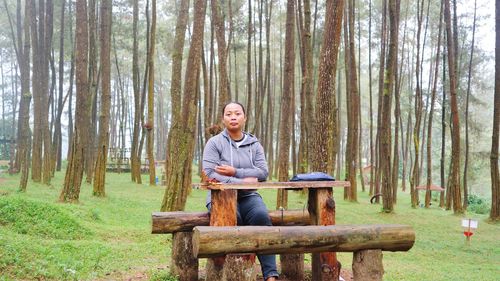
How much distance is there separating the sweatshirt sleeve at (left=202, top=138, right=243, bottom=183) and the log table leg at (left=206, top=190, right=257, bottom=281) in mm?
191

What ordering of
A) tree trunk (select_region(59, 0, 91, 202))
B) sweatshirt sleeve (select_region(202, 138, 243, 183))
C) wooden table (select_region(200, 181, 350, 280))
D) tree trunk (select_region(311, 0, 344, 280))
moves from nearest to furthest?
1. wooden table (select_region(200, 181, 350, 280))
2. sweatshirt sleeve (select_region(202, 138, 243, 183))
3. tree trunk (select_region(311, 0, 344, 280))
4. tree trunk (select_region(59, 0, 91, 202))

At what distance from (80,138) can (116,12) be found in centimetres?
1506

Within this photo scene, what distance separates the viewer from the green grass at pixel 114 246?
17.2ft

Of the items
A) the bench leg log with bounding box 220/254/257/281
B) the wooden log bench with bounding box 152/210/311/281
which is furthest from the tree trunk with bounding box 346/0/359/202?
the bench leg log with bounding box 220/254/257/281

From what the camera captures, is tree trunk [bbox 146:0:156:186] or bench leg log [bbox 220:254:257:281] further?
tree trunk [bbox 146:0:156:186]

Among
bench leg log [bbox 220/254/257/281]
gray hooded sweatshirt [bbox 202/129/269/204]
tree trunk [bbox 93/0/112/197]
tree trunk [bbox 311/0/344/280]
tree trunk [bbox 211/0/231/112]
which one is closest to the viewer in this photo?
bench leg log [bbox 220/254/257/281]

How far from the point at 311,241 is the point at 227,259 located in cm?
75

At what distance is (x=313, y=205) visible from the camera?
463 cm

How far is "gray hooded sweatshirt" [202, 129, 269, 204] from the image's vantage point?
14.3ft

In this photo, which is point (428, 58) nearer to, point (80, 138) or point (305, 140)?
point (305, 140)

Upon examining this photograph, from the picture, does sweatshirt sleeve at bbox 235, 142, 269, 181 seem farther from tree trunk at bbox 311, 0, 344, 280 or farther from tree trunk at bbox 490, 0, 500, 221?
tree trunk at bbox 490, 0, 500, 221

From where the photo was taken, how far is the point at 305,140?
52.5ft

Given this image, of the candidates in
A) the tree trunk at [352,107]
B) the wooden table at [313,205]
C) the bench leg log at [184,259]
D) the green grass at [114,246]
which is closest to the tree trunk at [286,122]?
the green grass at [114,246]

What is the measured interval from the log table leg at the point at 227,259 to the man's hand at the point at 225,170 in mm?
250
